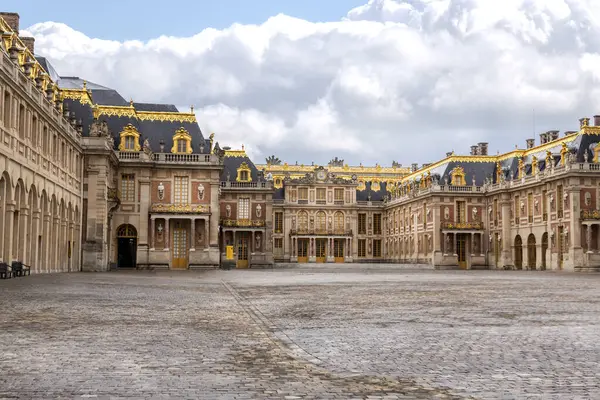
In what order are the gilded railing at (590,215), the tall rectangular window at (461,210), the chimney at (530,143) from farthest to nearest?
the tall rectangular window at (461,210)
the chimney at (530,143)
the gilded railing at (590,215)

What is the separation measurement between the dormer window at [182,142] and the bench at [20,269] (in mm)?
24280

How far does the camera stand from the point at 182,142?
2256 inches

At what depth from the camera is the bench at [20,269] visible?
101ft

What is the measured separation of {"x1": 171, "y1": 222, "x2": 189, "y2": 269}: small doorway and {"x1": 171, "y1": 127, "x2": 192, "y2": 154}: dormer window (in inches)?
210

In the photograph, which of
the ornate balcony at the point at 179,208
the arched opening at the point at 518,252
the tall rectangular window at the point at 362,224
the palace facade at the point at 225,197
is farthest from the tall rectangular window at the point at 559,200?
the tall rectangular window at the point at 362,224

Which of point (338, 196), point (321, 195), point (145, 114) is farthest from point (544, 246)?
point (145, 114)

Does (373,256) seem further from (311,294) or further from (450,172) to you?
(311,294)

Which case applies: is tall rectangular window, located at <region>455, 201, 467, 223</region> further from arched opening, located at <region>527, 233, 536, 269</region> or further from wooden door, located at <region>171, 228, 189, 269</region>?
wooden door, located at <region>171, 228, 189, 269</region>

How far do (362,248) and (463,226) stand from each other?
72.9 feet

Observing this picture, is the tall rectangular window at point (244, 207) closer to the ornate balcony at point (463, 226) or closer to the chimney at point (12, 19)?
the ornate balcony at point (463, 226)

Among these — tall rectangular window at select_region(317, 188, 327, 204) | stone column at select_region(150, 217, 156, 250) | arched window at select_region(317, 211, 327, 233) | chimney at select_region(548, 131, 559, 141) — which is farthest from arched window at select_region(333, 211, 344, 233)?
stone column at select_region(150, 217, 156, 250)

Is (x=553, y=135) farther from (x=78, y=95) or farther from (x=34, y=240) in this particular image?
(x=34, y=240)

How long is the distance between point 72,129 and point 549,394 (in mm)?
41299

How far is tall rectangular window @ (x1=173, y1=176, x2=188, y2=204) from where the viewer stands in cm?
5656
